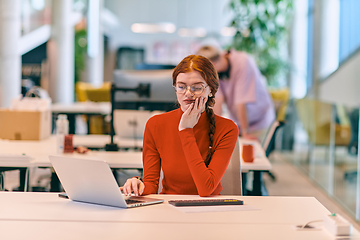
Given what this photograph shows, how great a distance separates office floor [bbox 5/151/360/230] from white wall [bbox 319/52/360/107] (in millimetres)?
1031

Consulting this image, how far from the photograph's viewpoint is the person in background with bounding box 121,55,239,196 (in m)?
1.77

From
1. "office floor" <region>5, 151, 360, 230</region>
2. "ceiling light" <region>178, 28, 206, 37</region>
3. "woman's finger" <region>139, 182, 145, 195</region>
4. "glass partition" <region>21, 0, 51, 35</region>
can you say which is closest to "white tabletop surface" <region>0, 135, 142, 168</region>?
"office floor" <region>5, 151, 360, 230</region>

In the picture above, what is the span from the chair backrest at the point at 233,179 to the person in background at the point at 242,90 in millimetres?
1617

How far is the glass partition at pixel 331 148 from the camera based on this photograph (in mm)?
3849

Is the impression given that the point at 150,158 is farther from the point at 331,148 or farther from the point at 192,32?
the point at 192,32

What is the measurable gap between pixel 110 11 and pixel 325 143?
10.7 metres

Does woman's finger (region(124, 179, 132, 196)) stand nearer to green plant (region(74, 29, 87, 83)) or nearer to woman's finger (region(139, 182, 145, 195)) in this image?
woman's finger (region(139, 182, 145, 195))

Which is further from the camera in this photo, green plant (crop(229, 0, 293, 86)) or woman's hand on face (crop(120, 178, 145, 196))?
green plant (crop(229, 0, 293, 86))

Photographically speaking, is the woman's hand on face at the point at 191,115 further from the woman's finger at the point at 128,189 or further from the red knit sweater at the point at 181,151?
the woman's finger at the point at 128,189

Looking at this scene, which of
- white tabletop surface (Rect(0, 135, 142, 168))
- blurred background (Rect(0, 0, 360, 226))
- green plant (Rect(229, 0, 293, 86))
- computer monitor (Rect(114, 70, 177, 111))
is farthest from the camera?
green plant (Rect(229, 0, 293, 86))

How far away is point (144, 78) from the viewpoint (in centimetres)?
333

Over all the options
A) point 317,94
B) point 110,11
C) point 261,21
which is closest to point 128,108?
point 261,21

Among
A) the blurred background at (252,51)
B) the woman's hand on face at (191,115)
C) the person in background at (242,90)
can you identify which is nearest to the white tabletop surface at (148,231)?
the woman's hand on face at (191,115)

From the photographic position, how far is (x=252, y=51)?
6.77 m
